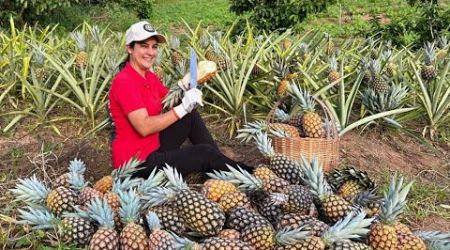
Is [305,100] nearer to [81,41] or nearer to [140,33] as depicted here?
[140,33]

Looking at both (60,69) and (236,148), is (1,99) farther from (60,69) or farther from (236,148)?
(236,148)

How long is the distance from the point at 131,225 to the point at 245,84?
220 centimetres

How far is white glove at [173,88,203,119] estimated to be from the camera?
3619 mm

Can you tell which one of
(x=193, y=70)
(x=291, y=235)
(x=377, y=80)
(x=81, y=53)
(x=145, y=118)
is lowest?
(x=291, y=235)

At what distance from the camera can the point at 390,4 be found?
15922mm

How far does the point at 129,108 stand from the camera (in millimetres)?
3617

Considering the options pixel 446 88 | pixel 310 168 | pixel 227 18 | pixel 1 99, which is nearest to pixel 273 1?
pixel 446 88

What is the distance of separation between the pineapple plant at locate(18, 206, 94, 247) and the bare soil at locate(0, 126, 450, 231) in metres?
1.05

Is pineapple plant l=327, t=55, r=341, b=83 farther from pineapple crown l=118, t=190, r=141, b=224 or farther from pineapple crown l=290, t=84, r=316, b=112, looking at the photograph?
pineapple crown l=118, t=190, r=141, b=224

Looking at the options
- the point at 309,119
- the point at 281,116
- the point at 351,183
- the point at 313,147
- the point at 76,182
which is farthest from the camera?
the point at 281,116

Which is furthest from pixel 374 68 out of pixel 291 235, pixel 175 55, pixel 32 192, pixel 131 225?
pixel 32 192

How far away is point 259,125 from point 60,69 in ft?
6.12

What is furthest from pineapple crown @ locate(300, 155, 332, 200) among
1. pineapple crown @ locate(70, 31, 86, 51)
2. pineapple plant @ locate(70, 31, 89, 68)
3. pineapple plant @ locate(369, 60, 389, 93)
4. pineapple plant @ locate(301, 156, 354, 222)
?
pineapple crown @ locate(70, 31, 86, 51)

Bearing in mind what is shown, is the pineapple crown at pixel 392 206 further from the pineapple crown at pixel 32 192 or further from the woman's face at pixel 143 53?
the pineapple crown at pixel 32 192
